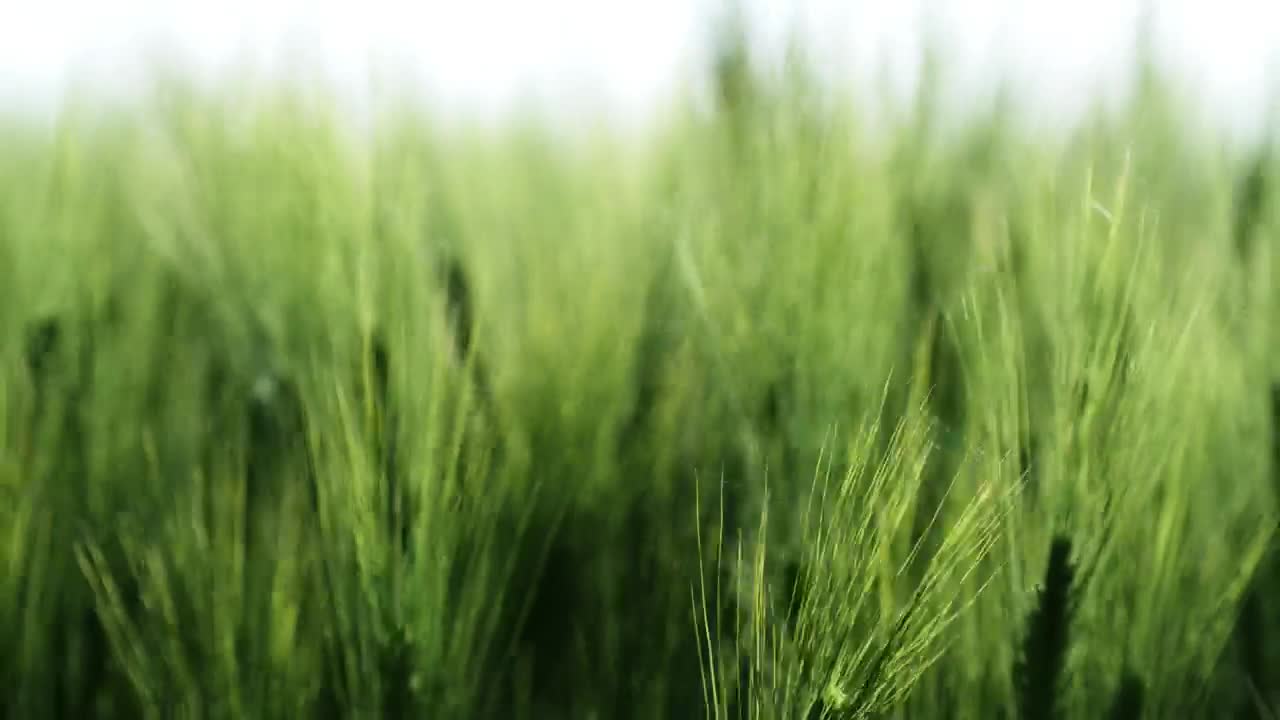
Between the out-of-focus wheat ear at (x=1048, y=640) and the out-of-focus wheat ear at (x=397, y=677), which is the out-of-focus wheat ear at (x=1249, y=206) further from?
the out-of-focus wheat ear at (x=397, y=677)

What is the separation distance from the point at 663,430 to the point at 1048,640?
260mm

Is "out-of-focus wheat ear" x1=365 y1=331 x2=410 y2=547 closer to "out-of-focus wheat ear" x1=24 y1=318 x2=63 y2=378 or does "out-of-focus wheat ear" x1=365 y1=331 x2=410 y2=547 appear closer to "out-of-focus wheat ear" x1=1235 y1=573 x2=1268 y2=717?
"out-of-focus wheat ear" x1=24 y1=318 x2=63 y2=378

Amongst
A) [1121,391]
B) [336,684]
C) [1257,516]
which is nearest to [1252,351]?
[1257,516]

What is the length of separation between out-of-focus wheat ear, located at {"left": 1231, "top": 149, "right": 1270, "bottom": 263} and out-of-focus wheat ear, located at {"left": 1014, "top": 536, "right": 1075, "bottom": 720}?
41 cm

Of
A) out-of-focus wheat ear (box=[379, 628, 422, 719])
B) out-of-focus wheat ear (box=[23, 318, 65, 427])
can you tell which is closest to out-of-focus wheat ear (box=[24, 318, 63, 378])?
out-of-focus wheat ear (box=[23, 318, 65, 427])

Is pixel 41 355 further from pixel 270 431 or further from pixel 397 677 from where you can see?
pixel 397 677

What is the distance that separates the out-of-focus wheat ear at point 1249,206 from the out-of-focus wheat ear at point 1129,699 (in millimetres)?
407

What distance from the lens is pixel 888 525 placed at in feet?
1.27

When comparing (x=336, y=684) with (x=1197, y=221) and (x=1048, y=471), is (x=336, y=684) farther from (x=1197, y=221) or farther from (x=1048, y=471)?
(x=1197, y=221)

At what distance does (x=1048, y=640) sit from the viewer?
43 centimetres

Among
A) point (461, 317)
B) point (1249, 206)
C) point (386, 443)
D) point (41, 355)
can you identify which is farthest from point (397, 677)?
point (1249, 206)

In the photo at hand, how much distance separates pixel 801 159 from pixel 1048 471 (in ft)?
0.77

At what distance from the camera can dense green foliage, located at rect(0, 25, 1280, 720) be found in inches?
17.0

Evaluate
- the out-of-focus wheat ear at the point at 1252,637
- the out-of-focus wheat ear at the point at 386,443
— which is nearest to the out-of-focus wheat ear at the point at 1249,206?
the out-of-focus wheat ear at the point at 1252,637
